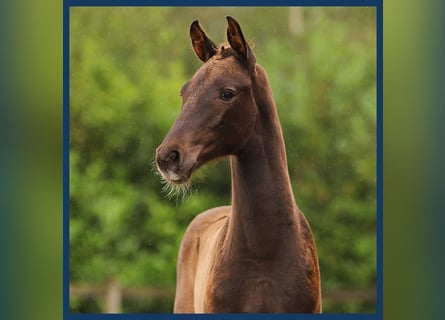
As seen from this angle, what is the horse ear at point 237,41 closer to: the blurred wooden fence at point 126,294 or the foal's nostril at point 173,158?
the foal's nostril at point 173,158

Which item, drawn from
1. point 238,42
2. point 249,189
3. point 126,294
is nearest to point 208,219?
point 126,294

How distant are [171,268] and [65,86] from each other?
4.06 ft

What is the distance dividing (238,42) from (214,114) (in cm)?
30

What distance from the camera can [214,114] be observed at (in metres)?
3.38

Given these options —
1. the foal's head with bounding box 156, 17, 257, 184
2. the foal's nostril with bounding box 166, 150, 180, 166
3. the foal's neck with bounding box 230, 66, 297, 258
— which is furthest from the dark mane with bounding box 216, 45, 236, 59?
the foal's nostril with bounding box 166, 150, 180, 166

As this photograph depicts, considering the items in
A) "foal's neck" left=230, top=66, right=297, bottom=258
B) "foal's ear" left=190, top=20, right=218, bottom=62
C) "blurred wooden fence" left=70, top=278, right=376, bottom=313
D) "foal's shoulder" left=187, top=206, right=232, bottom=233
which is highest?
"foal's ear" left=190, top=20, right=218, bottom=62

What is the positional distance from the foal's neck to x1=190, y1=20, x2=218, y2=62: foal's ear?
214mm

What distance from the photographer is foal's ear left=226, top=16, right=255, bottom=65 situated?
3.39 metres

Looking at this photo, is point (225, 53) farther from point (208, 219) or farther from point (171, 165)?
point (208, 219)

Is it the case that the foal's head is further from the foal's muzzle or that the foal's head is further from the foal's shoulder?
the foal's shoulder

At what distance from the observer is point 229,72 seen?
3.43m

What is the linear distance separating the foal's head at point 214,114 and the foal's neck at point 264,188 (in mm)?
52
